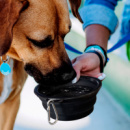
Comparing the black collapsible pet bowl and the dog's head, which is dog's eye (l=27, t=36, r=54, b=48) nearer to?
the dog's head

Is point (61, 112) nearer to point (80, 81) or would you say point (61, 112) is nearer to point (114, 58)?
point (80, 81)

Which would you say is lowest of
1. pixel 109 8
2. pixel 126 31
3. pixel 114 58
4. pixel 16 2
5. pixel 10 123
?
pixel 114 58

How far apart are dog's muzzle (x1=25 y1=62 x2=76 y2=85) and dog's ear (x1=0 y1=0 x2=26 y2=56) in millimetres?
197

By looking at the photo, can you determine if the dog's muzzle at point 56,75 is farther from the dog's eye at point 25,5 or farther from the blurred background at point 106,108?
the blurred background at point 106,108

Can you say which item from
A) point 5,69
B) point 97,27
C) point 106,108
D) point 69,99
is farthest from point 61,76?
point 106,108

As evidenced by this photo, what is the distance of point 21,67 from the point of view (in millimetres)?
1500

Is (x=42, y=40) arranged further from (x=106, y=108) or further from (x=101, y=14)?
(x=106, y=108)

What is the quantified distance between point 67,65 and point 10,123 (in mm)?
626

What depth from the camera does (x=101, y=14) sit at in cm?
157

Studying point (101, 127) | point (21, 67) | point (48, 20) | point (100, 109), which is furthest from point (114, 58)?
point (48, 20)

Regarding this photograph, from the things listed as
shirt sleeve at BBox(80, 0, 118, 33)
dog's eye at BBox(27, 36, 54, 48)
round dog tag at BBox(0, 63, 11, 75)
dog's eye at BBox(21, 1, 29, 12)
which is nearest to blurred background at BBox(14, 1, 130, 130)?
shirt sleeve at BBox(80, 0, 118, 33)

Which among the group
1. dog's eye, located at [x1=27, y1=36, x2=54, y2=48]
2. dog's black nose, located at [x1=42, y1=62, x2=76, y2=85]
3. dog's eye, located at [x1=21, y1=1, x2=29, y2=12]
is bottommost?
dog's black nose, located at [x1=42, y1=62, x2=76, y2=85]

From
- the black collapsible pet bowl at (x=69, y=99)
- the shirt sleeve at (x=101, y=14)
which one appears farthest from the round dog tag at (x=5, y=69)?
the shirt sleeve at (x=101, y=14)

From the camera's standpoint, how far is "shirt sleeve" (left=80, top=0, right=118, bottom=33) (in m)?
1.56
